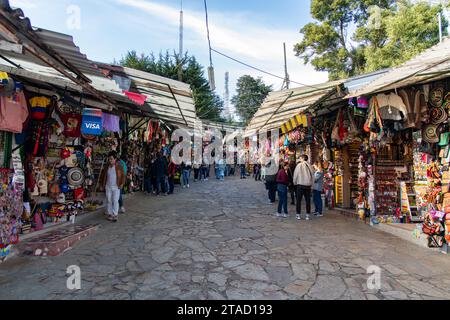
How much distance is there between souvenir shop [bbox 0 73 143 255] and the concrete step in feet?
0.85

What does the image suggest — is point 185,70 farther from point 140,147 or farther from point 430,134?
point 430,134

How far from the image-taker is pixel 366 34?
70.9 feet

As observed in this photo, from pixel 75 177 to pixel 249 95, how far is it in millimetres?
35159

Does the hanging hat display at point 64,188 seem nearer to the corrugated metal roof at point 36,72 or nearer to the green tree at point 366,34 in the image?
the corrugated metal roof at point 36,72

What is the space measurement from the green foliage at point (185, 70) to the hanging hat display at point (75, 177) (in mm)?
18466

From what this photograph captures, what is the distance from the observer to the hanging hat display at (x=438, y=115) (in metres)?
5.68

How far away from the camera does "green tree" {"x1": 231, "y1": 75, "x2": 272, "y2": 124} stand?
3938cm

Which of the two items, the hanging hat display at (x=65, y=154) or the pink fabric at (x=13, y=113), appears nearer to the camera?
the pink fabric at (x=13, y=113)

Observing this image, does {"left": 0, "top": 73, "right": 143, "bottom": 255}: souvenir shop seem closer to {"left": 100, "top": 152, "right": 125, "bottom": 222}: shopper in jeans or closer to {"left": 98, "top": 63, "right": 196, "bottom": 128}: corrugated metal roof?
{"left": 100, "top": 152, "right": 125, "bottom": 222}: shopper in jeans

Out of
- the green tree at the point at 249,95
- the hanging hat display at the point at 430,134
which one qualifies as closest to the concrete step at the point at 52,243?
the hanging hat display at the point at 430,134

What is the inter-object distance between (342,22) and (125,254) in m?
26.0

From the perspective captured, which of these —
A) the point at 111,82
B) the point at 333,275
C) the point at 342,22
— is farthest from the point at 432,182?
the point at 342,22

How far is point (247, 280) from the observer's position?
4.10 metres
